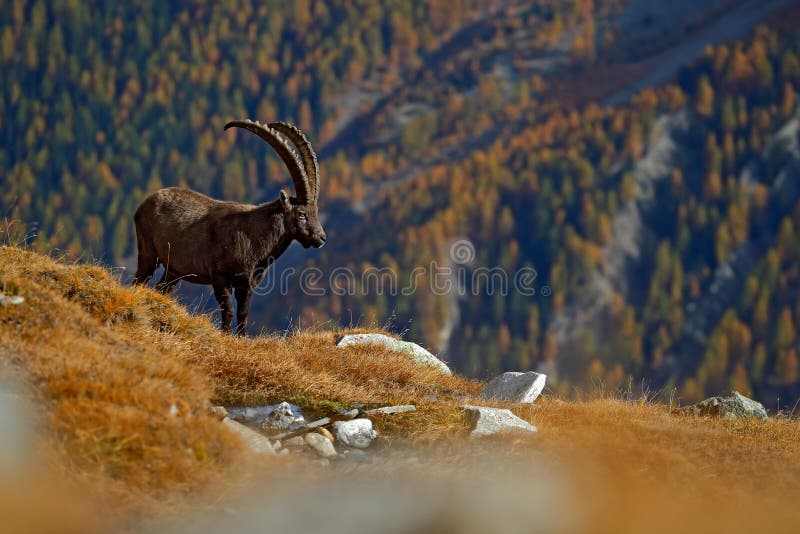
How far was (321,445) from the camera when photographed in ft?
32.2

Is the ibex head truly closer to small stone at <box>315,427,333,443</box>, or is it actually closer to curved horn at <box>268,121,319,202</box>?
curved horn at <box>268,121,319,202</box>

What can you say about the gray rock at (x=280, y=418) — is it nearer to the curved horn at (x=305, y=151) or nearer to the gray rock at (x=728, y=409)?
the curved horn at (x=305, y=151)

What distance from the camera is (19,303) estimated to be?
1000 cm

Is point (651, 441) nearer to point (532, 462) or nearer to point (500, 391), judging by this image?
point (532, 462)

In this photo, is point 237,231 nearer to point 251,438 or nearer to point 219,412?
point 219,412

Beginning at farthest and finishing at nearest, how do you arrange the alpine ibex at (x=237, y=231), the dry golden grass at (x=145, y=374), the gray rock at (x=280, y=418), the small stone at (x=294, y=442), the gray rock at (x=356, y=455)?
the alpine ibex at (x=237, y=231), the gray rock at (x=280, y=418), the small stone at (x=294, y=442), the gray rock at (x=356, y=455), the dry golden grass at (x=145, y=374)

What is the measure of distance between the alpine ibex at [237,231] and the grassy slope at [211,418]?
104 inches

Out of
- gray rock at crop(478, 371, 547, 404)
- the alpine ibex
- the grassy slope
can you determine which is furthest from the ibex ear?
gray rock at crop(478, 371, 547, 404)

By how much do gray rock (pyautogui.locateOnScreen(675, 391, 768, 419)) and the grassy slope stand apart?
0.91 m

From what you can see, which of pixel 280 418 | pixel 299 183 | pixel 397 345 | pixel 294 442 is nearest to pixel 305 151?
pixel 299 183

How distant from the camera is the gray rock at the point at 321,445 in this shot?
9.71 meters

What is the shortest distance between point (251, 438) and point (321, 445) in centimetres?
85

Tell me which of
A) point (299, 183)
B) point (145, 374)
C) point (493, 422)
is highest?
point (299, 183)

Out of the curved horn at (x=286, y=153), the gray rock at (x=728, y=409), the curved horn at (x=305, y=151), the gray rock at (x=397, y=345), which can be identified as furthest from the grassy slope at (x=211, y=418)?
the curved horn at (x=305, y=151)
